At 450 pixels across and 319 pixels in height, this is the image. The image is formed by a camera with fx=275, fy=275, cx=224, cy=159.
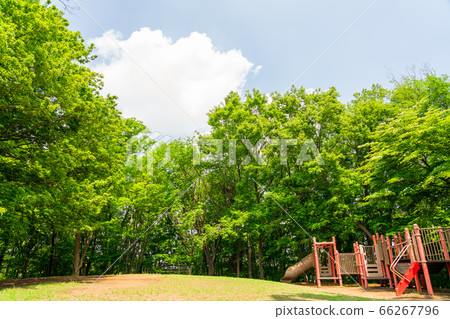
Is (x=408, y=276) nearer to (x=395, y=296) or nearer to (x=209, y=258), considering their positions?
(x=395, y=296)

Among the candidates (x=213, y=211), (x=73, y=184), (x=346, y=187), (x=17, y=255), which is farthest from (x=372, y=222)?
(x=17, y=255)

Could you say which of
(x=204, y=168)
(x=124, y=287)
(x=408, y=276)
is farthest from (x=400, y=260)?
(x=204, y=168)

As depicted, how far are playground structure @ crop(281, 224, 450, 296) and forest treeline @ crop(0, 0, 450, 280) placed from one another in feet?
5.65

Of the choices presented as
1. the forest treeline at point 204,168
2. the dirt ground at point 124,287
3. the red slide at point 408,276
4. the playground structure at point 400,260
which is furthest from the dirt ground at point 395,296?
the forest treeline at point 204,168

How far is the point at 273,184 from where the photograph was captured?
24.9m

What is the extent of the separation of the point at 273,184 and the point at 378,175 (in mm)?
12392

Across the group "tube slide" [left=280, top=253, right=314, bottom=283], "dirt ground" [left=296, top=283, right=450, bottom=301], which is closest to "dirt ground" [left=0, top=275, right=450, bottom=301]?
"dirt ground" [left=296, top=283, right=450, bottom=301]

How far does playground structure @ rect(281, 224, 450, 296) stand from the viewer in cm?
980

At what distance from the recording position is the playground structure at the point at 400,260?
980 cm

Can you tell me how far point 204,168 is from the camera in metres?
27.4

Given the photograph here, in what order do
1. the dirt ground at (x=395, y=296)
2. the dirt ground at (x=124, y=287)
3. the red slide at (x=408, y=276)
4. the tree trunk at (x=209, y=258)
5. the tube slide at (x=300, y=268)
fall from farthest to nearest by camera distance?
the tree trunk at (x=209, y=258) → the tube slide at (x=300, y=268) → the red slide at (x=408, y=276) → the dirt ground at (x=395, y=296) → the dirt ground at (x=124, y=287)

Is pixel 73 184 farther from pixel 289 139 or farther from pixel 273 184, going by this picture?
pixel 273 184

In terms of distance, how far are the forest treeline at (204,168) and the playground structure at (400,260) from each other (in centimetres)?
172

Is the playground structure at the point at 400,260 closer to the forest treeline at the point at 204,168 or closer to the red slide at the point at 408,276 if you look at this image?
the red slide at the point at 408,276
